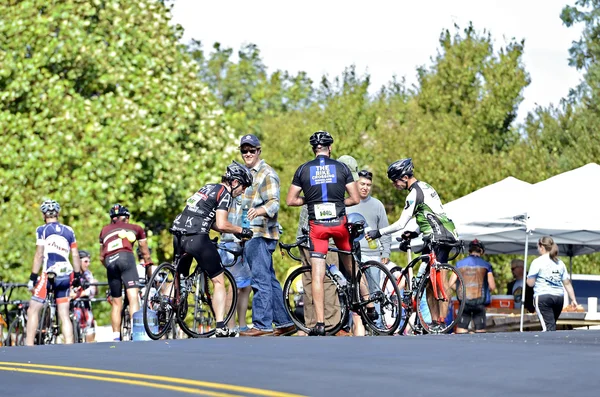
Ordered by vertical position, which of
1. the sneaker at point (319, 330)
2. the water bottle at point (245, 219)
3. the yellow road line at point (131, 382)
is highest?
the water bottle at point (245, 219)

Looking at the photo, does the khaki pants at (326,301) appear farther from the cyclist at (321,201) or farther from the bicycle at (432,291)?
the bicycle at (432,291)

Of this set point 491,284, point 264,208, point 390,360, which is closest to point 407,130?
point 491,284

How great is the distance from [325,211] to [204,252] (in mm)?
1274

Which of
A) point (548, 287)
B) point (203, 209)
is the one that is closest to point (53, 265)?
point (203, 209)

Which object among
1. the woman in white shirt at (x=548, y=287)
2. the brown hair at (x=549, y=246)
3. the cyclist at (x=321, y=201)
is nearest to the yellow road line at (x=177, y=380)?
the cyclist at (x=321, y=201)

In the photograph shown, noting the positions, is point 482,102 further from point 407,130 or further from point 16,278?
point 16,278

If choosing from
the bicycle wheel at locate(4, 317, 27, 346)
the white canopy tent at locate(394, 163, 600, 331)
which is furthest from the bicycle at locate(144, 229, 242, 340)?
the white canopy tent at locate(394, 163, 600, 331)

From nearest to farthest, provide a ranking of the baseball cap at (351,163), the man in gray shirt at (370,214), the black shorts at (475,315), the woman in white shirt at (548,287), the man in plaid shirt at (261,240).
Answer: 1. the man in plaid shirt at (261,240)
2. the baseball cap at (351,163)
3. the man in gray shirt at (370,214)
4. the woman in white shirt at (548,287)
5. the black shorts at (475,315)

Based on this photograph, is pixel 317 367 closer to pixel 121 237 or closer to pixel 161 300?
pixel 161 300

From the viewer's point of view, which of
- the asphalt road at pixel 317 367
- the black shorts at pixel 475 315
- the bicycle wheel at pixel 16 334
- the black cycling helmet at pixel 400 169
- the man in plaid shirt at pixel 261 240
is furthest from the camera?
the bicycle wheel at pixel 16 334

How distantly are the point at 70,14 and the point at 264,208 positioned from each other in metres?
20.5

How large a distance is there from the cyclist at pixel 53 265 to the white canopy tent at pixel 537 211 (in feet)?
18.7

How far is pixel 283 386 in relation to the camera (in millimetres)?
8398

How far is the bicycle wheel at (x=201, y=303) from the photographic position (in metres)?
13.8
